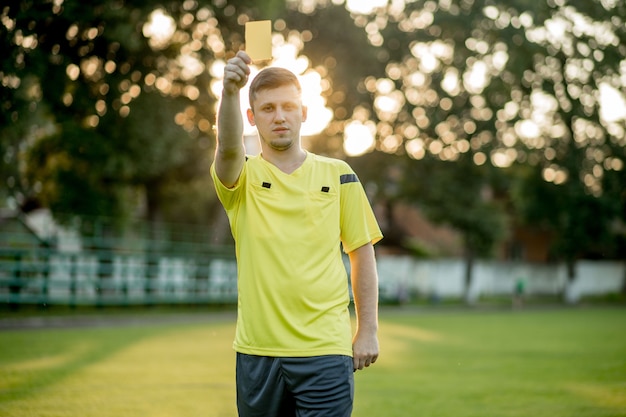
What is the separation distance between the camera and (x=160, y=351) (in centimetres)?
1300

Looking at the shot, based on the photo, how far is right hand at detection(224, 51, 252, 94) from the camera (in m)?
2.77

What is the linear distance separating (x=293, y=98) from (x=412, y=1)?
1088 inches

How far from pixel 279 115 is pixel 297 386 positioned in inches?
42.5

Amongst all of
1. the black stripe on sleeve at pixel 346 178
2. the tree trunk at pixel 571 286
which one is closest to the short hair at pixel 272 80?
the black stripe on sleeve at pixel 346 178

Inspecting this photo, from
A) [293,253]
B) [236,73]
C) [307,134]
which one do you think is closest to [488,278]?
[307,134]

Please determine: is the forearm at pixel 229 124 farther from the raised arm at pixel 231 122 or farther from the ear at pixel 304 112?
the ear at pixel 304 112

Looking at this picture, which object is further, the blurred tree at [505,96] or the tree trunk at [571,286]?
the tree trunk at [571,286]

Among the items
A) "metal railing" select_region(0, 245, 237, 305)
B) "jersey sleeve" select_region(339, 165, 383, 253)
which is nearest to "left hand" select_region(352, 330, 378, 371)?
"jersey sleeve" select_region(339, 165, 383, 253)

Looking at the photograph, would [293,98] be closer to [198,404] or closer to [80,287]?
[198,404]

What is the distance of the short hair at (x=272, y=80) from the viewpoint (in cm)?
302

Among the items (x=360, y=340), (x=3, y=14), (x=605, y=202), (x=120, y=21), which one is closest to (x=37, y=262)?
(x=120, y=21)

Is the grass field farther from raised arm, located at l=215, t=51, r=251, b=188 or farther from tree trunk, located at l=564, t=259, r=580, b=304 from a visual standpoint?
tree trunk, located at l=564, t=259, r=580, b=304

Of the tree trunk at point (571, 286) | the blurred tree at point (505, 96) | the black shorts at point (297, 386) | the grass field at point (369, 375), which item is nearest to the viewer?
the black shorts at point (297, 386)

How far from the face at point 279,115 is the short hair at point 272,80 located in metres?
0.02
